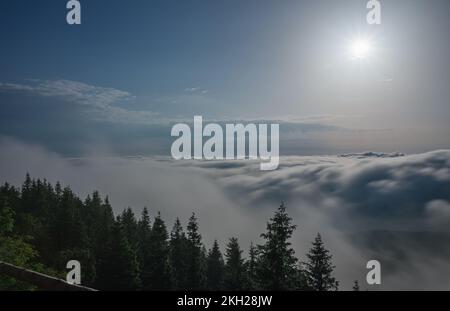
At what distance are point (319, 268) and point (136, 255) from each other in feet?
83.5

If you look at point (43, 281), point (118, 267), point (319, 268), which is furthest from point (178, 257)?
point (43, 281)

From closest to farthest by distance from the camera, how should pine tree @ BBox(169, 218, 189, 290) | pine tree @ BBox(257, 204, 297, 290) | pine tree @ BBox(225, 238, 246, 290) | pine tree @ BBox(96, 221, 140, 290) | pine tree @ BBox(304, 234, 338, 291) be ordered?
pine tree @ BBox(257, 204, 297, 290) < pine tree @ BBox(304, 234, 338, 291) < pine tree @ BBox(96, 221, 140, 290) < pine tree @ BBox(225, 238, 246, 290) < pine tree @ BBox(169, 218, 189, 290)

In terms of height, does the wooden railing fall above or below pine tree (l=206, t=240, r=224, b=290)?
above

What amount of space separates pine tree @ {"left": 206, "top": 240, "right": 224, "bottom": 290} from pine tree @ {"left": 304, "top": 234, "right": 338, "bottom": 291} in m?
34.5

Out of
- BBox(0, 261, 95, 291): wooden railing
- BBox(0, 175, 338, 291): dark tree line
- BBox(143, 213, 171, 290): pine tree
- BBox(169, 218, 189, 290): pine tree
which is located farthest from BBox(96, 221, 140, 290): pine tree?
BBox(0, 261, 95, 291): wooden railing

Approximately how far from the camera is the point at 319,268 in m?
30.5

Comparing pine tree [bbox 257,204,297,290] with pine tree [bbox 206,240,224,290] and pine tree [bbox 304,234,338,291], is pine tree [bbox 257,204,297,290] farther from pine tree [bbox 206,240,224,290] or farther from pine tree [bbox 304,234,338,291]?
pine tree [bbox 206,240,224,290]

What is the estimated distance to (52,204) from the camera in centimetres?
6388

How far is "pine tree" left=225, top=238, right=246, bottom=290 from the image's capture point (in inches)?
1729

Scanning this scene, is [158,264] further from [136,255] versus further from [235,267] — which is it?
[235,267]
